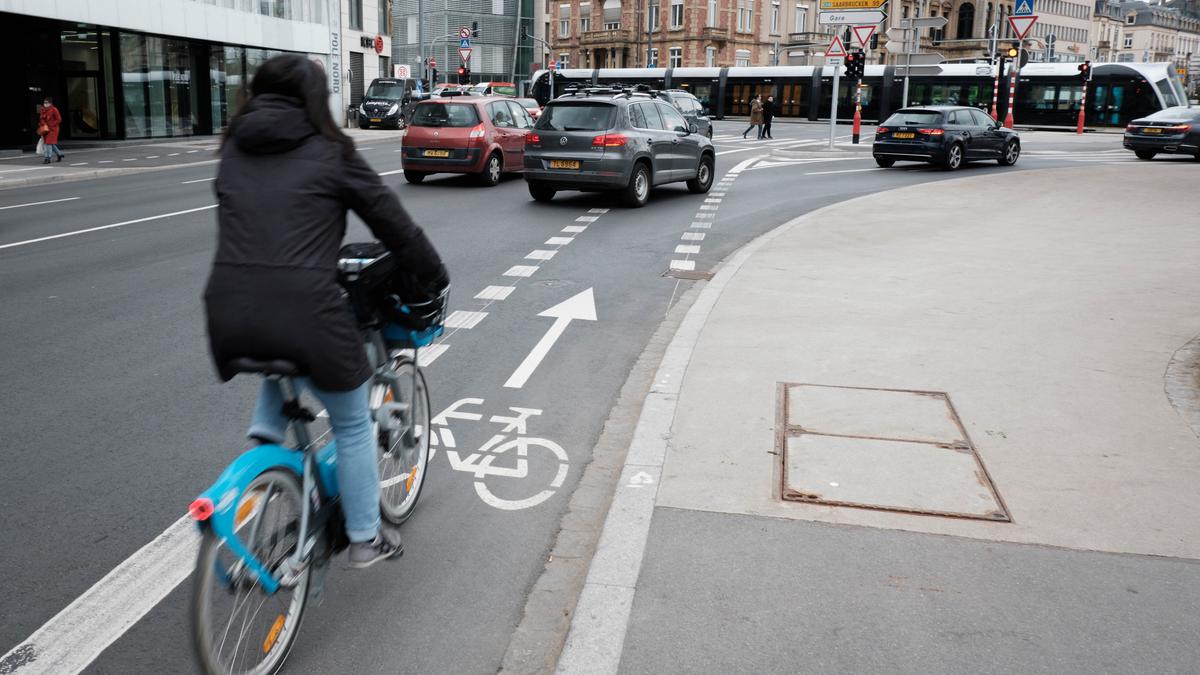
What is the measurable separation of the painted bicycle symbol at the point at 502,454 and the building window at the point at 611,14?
8858 centimetres

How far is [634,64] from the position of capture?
9450cm

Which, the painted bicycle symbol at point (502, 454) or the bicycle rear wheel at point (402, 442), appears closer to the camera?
the bicycle rear wheel at point (402, 442)

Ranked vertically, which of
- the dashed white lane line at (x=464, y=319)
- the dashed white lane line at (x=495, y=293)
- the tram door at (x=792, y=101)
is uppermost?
the tram door at (x=792, y=101)

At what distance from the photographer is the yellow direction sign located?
Answer: 29305 mm

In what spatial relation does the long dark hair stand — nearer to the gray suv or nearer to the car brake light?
the car brake light

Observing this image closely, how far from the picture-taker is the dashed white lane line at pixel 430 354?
23.7ft

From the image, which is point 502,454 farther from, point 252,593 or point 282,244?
point 282,244

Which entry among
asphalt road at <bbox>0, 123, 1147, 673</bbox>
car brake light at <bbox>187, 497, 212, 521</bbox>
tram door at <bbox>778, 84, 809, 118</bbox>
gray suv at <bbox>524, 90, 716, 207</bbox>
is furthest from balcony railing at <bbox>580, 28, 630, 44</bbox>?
car brake light at <bbox>187, 497, 212, 521</bbox>

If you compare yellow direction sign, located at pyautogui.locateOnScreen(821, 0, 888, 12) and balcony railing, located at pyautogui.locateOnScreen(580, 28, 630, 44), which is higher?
balcony railing, located at pyautogui.locateOnScreen(580, 28, 630, 44)

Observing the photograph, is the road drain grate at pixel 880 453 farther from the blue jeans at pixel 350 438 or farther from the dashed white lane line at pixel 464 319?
the dashed white lane line at pixel 464 319

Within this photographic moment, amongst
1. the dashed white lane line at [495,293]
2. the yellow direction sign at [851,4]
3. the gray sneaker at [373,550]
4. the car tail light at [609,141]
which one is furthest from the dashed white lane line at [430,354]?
the yellow direction sign at [851,4]

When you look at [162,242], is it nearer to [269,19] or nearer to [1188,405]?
[1188,405]

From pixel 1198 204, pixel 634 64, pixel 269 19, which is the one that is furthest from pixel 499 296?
pixel 634 64

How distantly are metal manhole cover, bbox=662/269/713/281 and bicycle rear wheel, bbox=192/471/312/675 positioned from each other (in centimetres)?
765
